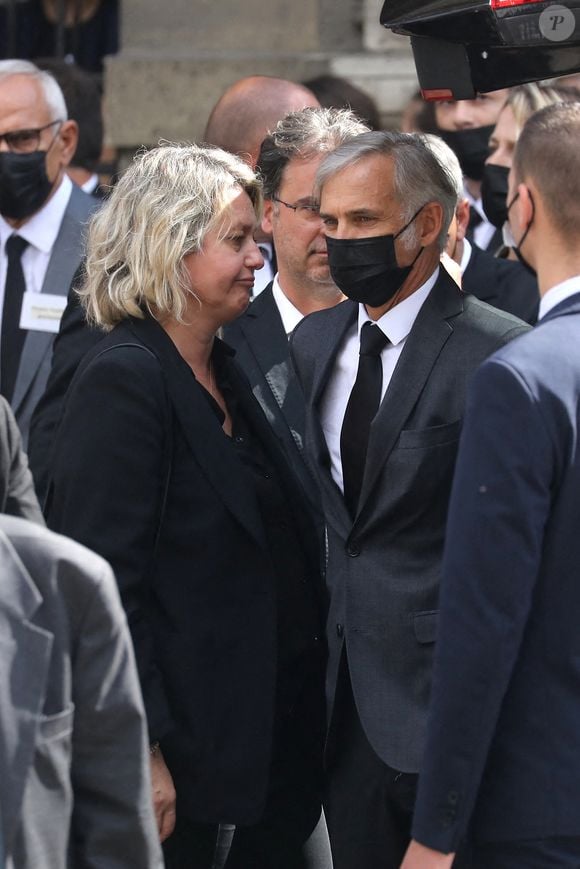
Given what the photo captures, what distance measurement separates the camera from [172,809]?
3.01m

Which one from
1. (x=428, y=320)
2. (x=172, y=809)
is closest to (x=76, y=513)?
(x=172, y=809)

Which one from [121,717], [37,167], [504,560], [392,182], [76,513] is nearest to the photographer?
[121,717]

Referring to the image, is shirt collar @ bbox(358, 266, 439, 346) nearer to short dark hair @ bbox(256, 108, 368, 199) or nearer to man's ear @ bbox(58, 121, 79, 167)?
short dark hair @ bbox(256, 108, 368, 199)

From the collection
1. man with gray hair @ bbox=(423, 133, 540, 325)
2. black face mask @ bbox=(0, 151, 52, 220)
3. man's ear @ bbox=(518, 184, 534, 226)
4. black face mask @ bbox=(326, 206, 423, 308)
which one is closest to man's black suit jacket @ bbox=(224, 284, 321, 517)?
black face mask @ bbox=(326, 206, 423, 308)

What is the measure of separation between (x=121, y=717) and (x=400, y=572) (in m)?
1.11

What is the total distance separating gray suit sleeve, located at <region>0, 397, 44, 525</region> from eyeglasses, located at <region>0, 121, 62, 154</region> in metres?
2.76

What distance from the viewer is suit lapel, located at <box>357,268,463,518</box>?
308cm

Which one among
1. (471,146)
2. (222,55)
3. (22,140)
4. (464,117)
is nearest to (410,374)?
(22,140)

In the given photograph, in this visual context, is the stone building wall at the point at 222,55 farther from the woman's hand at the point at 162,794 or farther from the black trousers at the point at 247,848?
the woman's hand at the point at 162,794

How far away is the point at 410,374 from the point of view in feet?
10.2

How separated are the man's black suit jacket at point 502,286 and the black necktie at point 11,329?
4.62 ft

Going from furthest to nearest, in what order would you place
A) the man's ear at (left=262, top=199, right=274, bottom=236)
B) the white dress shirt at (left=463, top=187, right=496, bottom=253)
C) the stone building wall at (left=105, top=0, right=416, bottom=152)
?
1. the stone building wall at (left=105, top=0, right=416, bottom=152)
2. the white dress shirt at (left=463, top=187, right=496, bottom=253)
3. the man's ear at (left=262, top=199, right=274, bottom=236)

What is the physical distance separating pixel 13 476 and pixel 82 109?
373 cm

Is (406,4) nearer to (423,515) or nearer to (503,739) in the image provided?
(423,515)
